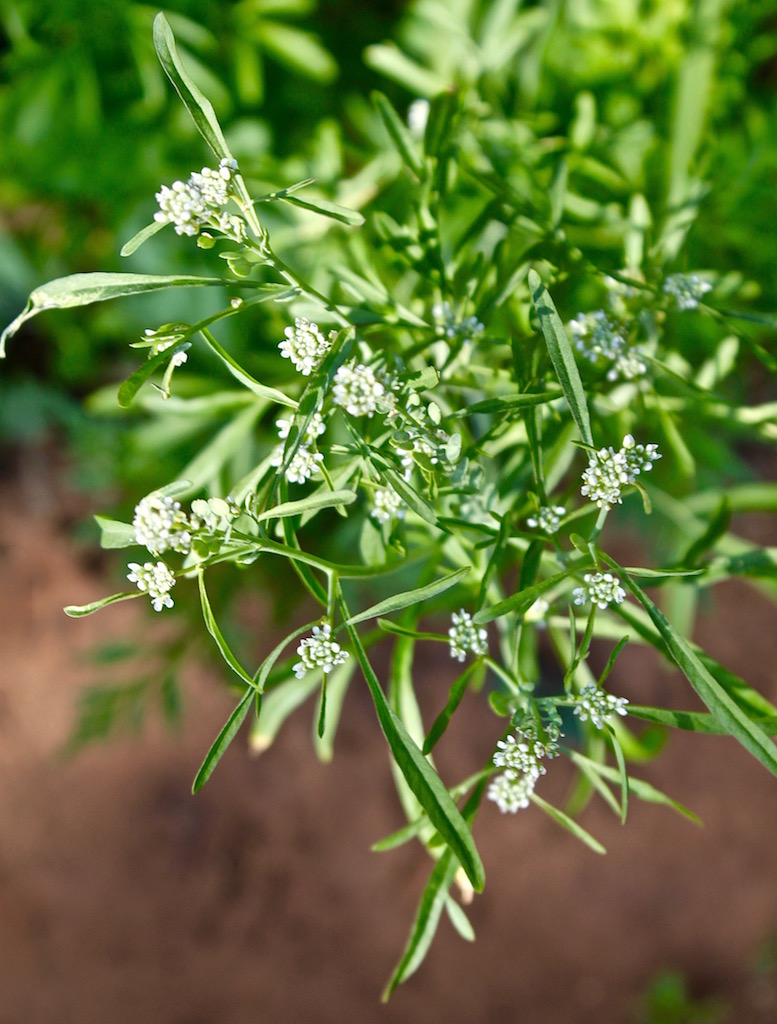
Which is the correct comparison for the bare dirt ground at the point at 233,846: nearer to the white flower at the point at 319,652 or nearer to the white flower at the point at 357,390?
the white flower at the point at 319,652

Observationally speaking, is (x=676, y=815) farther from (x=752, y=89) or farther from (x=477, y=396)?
(x=752, y=89)

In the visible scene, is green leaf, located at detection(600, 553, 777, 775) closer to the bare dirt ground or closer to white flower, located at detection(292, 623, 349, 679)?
white flower, located at detection(292, 623, 349, 679)

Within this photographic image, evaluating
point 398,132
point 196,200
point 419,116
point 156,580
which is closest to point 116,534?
point 156,580

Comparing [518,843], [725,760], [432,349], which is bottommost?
[518,843]

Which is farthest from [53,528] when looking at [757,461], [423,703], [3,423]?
[757,461]

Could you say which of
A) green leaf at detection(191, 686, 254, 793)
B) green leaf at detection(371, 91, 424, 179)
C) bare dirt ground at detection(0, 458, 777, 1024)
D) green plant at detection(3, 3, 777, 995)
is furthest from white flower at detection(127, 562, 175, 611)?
bare dirt ground at detection(0, 458, 777, 1024)

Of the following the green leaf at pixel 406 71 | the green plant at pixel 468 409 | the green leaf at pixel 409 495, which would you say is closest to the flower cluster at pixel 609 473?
the green plant at pixel 468 409

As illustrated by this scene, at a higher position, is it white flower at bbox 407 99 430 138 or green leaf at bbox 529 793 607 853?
white flower at bbox 407 99 430 138
